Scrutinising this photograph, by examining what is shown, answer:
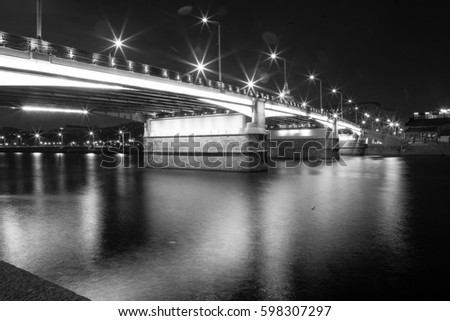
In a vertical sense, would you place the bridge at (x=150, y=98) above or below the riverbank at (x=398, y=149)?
above

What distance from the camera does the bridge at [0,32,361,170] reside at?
18.1 meters

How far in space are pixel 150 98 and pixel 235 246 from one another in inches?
867

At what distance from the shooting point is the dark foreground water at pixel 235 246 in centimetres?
648

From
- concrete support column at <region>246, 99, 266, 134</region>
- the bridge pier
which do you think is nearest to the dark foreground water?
the bridge pier

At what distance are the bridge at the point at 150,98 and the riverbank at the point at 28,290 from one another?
47.2 feet

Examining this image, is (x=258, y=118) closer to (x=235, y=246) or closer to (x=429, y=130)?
(x=235, y=246)

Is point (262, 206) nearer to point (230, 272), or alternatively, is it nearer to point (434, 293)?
point (230, 272)

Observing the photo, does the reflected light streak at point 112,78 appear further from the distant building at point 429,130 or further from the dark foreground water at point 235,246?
the distant building at point 429,130

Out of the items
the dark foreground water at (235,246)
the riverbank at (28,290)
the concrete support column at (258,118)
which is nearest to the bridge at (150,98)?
the concrete support column at (258,118)

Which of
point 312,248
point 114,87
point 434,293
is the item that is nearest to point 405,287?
point 434,293

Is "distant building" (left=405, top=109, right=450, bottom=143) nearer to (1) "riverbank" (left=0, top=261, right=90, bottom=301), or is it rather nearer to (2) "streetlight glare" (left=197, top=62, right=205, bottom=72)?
(2) "streetlight glare" (left=197, top=62, right=205, bottom=72)

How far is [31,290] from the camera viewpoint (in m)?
4.73

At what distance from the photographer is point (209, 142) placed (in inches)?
1430
